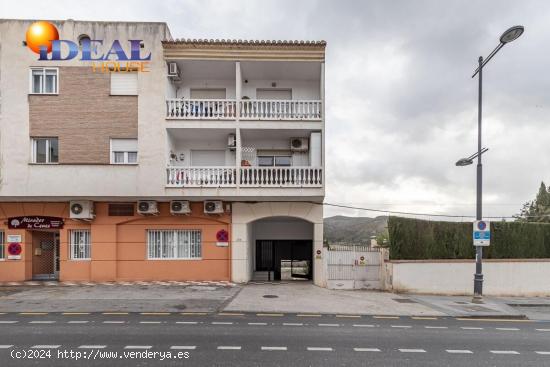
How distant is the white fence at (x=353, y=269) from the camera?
16.0 meters

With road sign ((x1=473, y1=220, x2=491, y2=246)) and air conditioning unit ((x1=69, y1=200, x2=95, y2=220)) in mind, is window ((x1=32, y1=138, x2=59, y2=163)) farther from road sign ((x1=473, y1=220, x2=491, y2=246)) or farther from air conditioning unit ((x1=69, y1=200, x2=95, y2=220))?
road sign ((x1=473, y1=220, x2=491, y2=246))

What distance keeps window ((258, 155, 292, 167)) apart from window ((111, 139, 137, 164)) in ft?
18.4

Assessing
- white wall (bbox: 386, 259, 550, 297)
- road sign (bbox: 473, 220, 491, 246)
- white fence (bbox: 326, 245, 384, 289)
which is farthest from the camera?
white fence (bbox: 326, 245, 384, 289)

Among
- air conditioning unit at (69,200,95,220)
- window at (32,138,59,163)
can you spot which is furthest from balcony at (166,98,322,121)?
air conditioning unit at (69,200,95,220)

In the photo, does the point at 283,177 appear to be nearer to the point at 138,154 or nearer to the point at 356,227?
the point at 138,154

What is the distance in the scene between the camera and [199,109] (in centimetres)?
1565

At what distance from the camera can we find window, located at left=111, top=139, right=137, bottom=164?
15.5m

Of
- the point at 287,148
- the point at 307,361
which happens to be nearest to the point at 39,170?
the point at 287,148

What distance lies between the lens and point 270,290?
583 inches

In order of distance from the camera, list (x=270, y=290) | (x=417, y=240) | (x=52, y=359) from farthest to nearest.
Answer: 1. (x=417, y=240)
2. (x=270, y=290)
3. (x=52, y=359)

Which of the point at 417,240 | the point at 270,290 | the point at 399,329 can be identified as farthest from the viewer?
the point at 417,240

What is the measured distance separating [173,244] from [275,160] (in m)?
6.11

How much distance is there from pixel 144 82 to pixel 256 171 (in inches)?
239

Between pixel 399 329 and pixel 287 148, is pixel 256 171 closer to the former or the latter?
pixel 287 148
